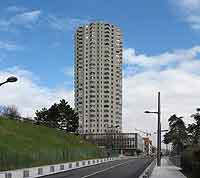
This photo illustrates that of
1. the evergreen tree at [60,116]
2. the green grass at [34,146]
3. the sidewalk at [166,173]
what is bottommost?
the sidewalk at [166,173]

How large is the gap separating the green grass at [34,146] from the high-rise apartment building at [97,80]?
5739 cm

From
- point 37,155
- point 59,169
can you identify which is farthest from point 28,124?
point 59,169

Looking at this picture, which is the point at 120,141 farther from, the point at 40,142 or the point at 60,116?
the point at 40,142

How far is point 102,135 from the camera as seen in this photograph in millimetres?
176250

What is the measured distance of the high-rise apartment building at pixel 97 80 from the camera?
585 ft

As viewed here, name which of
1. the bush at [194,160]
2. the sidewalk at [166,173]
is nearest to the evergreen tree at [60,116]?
the sidewalk at [166,173]

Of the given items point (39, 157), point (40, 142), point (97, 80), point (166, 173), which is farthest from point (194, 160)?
point (97, 80)

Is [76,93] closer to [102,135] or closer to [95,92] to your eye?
[95,92]

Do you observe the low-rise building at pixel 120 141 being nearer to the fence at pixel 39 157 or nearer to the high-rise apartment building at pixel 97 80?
the high-rise apartment building at pixel 97 80

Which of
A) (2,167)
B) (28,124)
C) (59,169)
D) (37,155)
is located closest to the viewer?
(2,167)

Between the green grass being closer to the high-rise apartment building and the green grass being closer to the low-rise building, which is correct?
the low-rise building

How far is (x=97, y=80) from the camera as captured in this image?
179 m

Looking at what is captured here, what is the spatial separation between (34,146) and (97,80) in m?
96.2

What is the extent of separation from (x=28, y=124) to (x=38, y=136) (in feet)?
23.9
